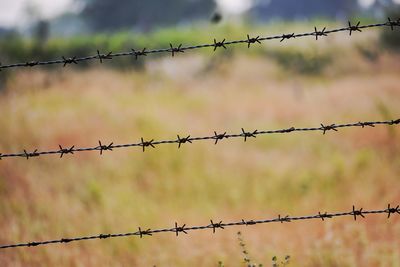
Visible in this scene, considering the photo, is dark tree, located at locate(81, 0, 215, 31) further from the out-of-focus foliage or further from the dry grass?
the dry grass

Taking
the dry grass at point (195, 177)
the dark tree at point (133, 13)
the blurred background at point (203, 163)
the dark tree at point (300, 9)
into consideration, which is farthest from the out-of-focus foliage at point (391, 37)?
the dark tree at point (300, 9)

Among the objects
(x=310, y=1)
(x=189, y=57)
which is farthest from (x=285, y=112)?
(x=310, y=1)

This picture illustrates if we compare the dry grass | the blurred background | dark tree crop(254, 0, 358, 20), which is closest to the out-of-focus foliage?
Result: the blurred background

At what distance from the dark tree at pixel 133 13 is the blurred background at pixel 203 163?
24.0 m

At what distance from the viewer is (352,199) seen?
612 centimetres

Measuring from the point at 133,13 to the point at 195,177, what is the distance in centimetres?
3680

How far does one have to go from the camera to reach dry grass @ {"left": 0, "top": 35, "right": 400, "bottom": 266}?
15.7ft

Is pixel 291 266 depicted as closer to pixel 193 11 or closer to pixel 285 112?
pixel 285 112

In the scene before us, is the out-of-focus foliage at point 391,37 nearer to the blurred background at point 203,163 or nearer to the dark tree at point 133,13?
the blurred background at point 203,163

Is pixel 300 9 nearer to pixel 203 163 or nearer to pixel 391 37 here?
pixel 391 37

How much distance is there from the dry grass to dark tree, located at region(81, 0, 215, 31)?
28764 mm

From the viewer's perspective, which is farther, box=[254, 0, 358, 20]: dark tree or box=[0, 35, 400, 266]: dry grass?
box=[254, 0, 358, 20]: dark tree

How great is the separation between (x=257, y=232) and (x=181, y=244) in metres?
0.87

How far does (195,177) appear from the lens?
7.37 meters
